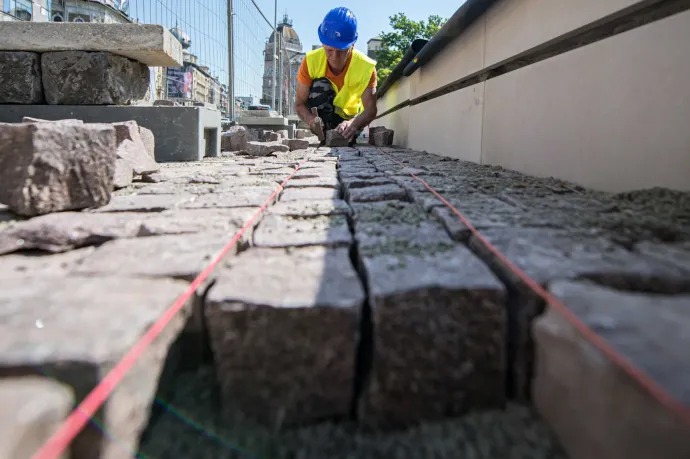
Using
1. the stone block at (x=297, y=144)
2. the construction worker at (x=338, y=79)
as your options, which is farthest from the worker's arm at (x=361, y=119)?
the stone block at (x=297, y=144)

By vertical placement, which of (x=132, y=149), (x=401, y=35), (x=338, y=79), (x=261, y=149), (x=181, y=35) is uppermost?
(x=401, y=35)

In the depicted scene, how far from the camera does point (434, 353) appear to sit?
3.14ft

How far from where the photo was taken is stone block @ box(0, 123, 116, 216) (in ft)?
6.14

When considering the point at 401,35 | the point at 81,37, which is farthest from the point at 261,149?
the point at 401,35

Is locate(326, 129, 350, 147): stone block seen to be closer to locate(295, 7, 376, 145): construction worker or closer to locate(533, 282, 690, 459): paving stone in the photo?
locate(295, 7, 376, 145): construction worker

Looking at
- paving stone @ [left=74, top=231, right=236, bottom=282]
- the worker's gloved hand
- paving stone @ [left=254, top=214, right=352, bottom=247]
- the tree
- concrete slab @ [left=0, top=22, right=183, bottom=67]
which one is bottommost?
paving stone @ [left=74, top=231, right=236, bottom=282]

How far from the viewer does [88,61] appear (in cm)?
411

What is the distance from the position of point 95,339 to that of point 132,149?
238 centimetres

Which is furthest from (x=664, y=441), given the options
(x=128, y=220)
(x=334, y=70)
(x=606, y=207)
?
(x=334, y=70)

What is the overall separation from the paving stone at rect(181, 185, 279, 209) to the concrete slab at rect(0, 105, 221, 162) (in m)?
2.38

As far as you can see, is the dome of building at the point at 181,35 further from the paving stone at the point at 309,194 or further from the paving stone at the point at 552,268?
Answer: the paving stone at the point at 552,268

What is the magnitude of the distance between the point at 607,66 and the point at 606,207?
0.80 metres

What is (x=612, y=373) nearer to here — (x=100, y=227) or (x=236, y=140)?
(x=100, y=227)

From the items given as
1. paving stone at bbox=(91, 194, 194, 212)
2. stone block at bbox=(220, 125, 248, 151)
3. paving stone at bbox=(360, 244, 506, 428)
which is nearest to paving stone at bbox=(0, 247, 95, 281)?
paving stone at bbox=(91, 194, 194, 212)
